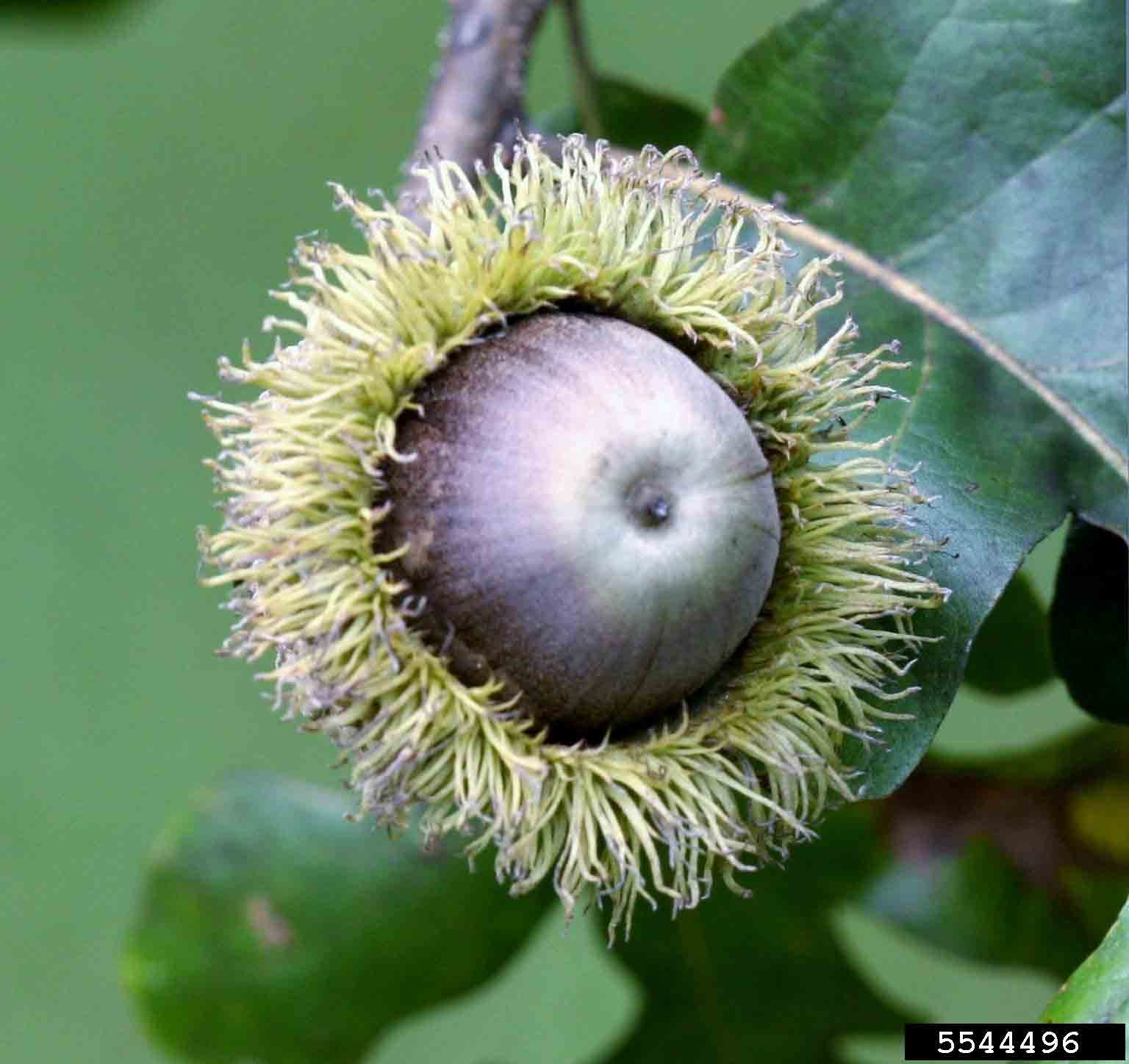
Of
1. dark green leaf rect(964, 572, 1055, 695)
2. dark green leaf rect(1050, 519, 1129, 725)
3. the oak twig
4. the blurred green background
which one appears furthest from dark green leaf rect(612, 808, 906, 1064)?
the blurred green background

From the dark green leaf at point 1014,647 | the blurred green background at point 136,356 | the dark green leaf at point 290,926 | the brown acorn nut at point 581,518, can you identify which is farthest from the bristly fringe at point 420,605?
the blurred green background at point 136,356

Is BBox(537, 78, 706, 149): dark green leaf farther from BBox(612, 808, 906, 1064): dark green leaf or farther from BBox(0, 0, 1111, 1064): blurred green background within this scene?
BBox(0, 0, 1111, 1064): blurred green background

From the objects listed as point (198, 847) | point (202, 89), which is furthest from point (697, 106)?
point (202, 89)

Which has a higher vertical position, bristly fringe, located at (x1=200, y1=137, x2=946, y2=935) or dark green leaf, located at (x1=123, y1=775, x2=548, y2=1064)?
bristly fringe, located at (x1=200, y1=137, x2=946, y2=935)

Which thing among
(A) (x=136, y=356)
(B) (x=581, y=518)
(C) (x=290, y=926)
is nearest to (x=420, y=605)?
(B) (x=581, y=518)

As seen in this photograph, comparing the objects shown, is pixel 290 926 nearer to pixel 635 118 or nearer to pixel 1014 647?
pixel 1014 647

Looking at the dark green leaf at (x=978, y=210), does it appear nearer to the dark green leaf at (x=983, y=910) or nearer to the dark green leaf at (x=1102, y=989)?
the dark green leaf at (x=1102, y=989)
